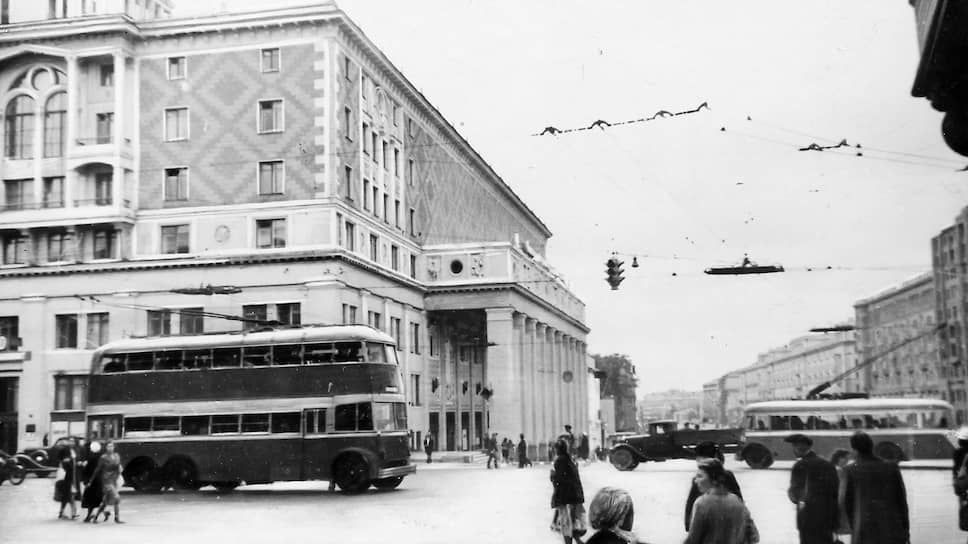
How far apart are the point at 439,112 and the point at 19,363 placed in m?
28.4

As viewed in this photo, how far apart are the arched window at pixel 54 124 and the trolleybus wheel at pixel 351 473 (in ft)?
40.4

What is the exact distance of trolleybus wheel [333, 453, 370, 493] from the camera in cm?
2748

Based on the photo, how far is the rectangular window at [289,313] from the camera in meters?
33.7

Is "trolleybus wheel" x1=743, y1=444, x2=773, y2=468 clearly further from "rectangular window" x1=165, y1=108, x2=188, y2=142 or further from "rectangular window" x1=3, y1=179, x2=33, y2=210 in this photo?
"rectangular window" x1=3, y1=179, x2=33, y2=210

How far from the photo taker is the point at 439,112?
54.2 m

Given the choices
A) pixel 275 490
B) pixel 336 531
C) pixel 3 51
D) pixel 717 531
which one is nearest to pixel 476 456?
pixel 275 490

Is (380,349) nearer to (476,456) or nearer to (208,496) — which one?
(208,496)

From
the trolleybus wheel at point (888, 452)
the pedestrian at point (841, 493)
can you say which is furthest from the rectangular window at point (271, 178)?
the pedestrian at point (841, 493)

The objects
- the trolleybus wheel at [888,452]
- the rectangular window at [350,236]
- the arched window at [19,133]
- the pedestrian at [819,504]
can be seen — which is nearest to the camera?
the trolleybus wheel at [888,452]

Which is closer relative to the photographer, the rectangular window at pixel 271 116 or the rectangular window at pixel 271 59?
the rectangular window at pixel 271 116

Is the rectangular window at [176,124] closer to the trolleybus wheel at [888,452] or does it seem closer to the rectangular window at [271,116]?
the rectangular window at [271,116]

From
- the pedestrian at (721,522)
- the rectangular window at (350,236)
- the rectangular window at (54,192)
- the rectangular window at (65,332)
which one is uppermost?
the rectangular window at (350,236)

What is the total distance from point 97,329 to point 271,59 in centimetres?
1065

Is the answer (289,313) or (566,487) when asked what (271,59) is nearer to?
(289,313)
